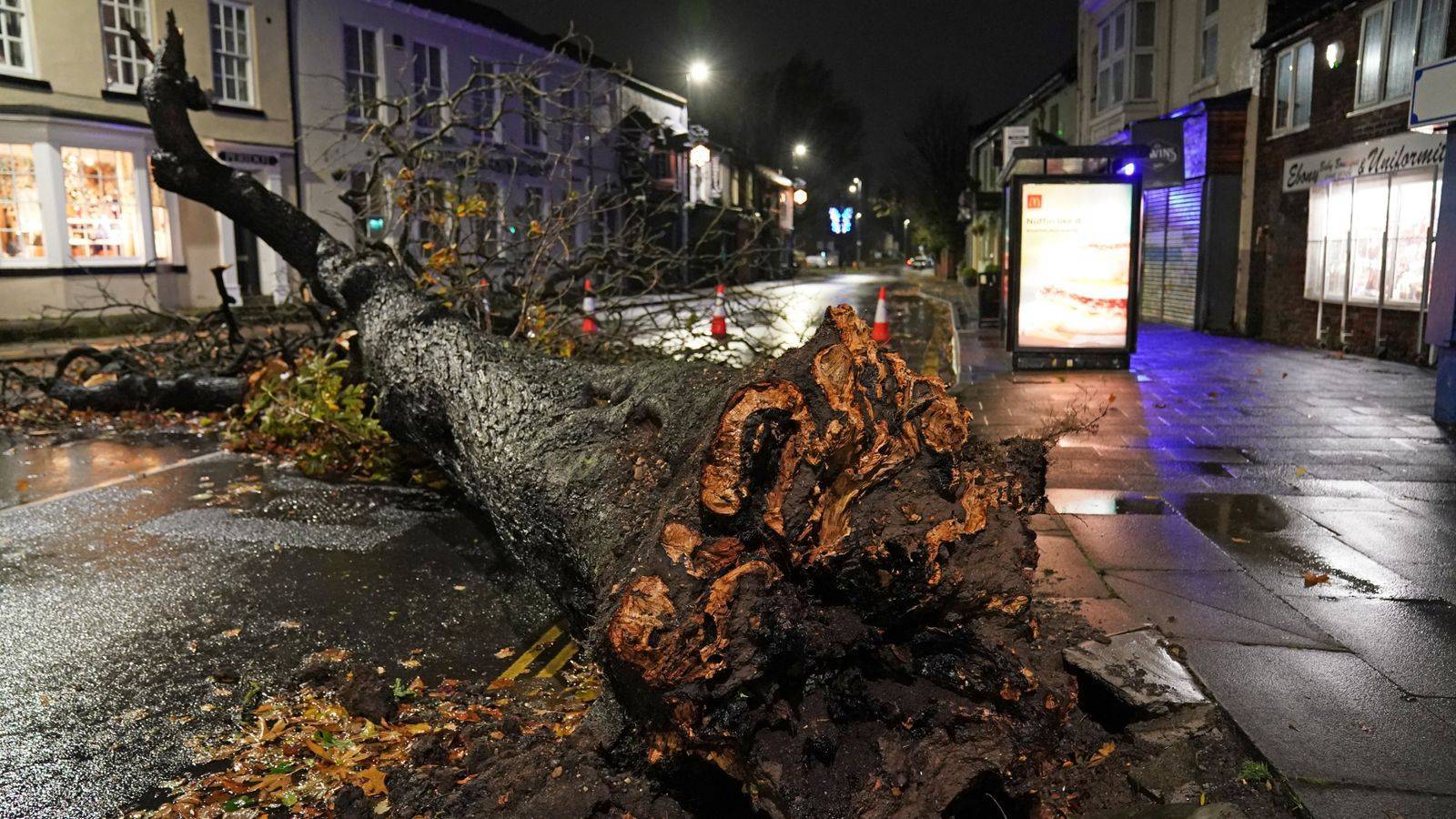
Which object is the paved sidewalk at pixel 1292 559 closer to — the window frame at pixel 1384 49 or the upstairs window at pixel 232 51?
the window frame at pixel 1384 49

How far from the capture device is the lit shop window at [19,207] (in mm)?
18188

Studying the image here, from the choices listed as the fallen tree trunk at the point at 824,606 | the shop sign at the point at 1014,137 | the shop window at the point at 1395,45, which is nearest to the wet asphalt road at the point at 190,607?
the fallen tree trunk at the point at 824,606

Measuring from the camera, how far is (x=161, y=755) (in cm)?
328

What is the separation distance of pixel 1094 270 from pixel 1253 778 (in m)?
10.1

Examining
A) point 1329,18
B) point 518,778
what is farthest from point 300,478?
point 1329,18

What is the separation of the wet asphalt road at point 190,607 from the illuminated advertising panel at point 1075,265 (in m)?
8.44

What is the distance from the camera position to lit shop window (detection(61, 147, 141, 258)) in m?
19.2

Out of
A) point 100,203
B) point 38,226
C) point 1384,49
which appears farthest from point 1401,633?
point 100,203

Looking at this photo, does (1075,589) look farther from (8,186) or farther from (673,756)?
(8,186)

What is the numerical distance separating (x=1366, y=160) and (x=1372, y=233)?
1048 mm

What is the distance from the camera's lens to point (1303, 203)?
51.6 ft

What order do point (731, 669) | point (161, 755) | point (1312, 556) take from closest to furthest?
point (731, 669) → point (161, 755) → point (1312, 556)

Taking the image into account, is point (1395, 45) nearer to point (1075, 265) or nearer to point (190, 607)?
point (1075, 265)

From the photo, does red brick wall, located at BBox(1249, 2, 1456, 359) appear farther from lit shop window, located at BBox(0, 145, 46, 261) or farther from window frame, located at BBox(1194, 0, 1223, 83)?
lit shop window, located at BBox(0, 145, 46, 261)
